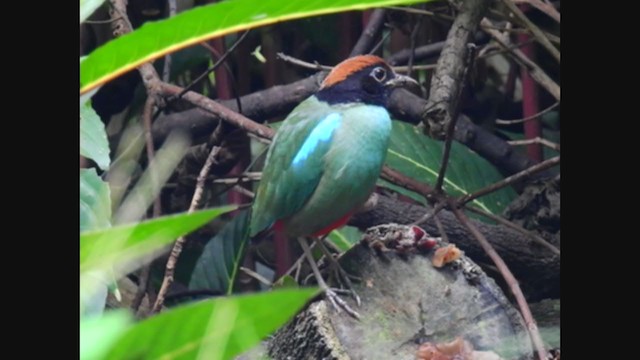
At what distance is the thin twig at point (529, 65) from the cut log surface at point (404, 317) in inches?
37.6

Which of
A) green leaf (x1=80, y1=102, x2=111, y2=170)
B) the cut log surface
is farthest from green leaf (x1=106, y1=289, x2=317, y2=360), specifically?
the cut log surface

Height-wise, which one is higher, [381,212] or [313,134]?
[313,134]

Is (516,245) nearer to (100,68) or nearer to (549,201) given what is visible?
(549,201)

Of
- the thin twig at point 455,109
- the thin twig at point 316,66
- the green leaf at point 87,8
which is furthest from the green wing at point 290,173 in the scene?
the green leaf at point 87,8

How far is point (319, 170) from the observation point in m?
2.48

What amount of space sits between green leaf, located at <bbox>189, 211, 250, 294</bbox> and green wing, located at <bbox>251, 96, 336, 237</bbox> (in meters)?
0.56

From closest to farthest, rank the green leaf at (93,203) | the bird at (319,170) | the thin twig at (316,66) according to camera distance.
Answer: the green leaf at (93,203), the bird at (319,170), the thin twig at (316,66)

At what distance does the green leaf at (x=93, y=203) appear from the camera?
1.28 m

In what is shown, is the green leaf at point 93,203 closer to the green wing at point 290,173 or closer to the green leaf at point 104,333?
the green leaf at point 104,333

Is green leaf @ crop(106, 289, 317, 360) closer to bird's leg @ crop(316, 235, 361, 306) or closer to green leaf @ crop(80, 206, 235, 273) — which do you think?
green leaf @ crop(80, 206, 235, 273)

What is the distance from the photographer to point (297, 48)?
11.1 feet

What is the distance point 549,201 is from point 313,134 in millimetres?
942

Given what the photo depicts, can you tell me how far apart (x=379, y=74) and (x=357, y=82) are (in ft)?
0.21
